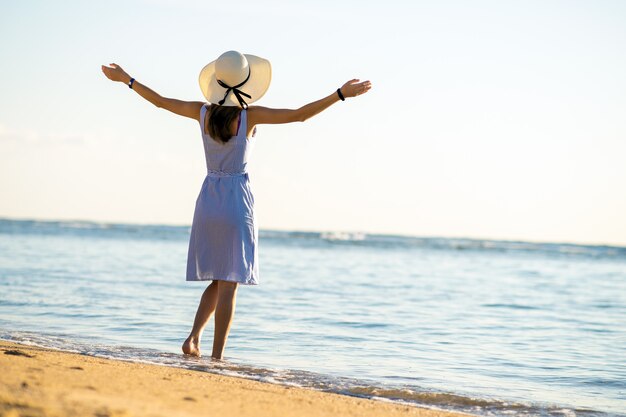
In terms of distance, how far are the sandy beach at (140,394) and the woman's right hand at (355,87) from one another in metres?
1.62

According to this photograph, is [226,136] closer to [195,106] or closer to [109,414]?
[195,106]

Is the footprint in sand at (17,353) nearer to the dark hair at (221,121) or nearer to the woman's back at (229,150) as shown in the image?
the woman's back at (229,150)

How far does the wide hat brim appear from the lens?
502 cm

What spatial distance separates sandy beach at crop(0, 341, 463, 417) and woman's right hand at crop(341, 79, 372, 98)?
5.31ft

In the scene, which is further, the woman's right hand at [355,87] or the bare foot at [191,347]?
the bare foot at [191,347]

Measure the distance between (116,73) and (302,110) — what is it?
4.15ft

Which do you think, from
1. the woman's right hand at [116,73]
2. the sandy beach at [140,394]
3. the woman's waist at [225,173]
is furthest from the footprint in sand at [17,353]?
the woman's right hand at [116,73]

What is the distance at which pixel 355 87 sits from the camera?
4.55 m

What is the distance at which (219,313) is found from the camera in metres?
5.23

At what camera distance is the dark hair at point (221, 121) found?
4.96 metres

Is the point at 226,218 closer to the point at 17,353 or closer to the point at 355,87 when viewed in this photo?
the point at 355,87

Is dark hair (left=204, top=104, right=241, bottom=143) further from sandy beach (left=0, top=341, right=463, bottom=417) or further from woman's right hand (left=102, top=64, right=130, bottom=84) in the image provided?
sandy beach (left=0, top=341, right=463, bottom=417)

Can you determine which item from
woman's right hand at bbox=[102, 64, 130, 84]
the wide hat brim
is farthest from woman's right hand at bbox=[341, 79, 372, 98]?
woman's right hand at bbox=[102, 64, 130, 84]

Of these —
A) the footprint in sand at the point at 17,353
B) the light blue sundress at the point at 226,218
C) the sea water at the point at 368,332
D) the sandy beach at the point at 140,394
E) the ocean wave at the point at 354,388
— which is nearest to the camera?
the sandy beach at the point at 140,394
